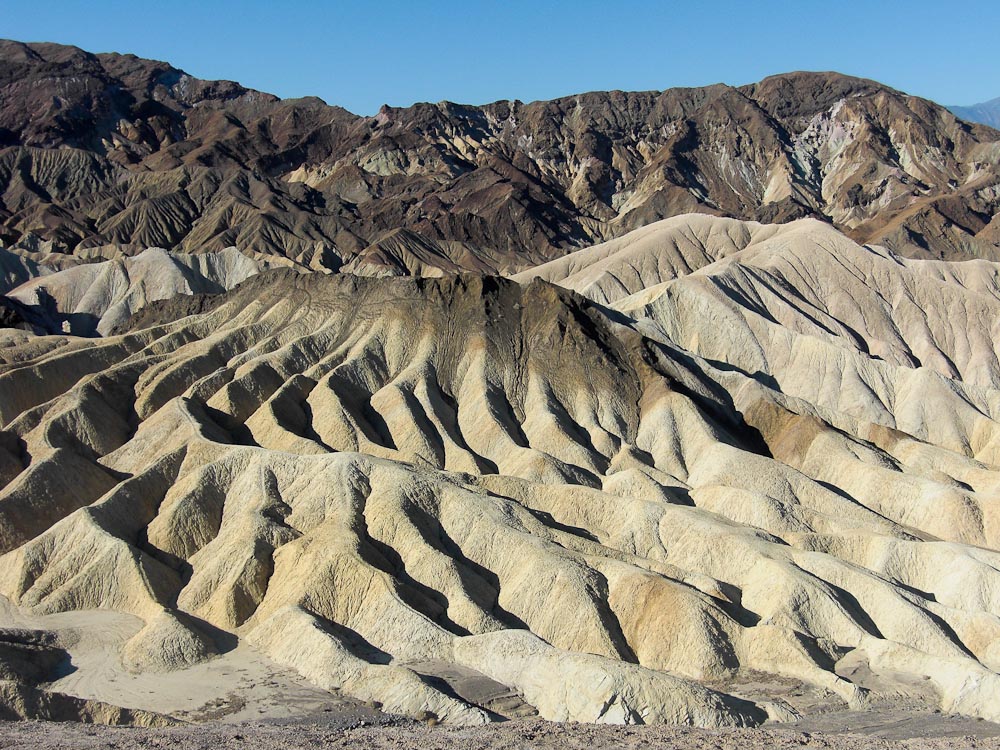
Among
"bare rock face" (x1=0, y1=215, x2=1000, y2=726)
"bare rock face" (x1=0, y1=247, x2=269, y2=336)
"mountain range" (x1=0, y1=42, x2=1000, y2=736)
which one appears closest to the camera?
"mountain range" (x1=0, y1=42, x2=1000, y2=736)

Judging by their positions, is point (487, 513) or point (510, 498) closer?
point (487, 513)

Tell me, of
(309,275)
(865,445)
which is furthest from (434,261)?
(865,445)

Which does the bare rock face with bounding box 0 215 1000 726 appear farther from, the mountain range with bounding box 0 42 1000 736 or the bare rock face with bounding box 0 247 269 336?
the bare rock face with bounding box 0 247 269 336

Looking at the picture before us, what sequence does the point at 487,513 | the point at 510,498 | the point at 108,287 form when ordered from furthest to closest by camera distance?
the point at 108,287
the point at 510,498
the point at 487,513

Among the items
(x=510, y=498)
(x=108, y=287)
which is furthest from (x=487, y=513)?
(x=108, y=287)

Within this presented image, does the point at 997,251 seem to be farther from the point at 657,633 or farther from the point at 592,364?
the point at 657,633

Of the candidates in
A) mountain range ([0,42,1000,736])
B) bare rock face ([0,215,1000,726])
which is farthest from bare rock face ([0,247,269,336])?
bare rock face ([0,215,1000,726])

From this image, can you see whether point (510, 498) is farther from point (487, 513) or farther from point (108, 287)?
point (108, 287)

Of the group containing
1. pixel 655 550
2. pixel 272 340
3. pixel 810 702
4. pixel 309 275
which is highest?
Result: pixel 309 275
